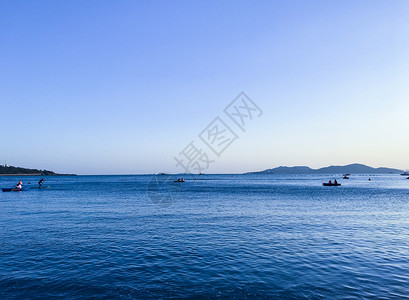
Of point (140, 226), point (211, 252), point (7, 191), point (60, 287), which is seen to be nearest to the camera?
point (60, 287)

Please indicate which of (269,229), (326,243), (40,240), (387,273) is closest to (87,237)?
(40,240)

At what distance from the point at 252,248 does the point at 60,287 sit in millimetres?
13928

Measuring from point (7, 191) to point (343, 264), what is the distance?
360ft

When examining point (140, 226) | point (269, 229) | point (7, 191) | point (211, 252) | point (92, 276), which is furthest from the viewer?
point (7, 191)

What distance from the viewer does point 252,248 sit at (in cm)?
2334

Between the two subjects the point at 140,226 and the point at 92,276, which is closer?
the point at 92,276

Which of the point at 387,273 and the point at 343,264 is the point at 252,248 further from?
the point at 387,273

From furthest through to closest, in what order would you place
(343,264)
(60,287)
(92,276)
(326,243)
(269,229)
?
(269,229) → (326,243) → (343,264) → (92,276) → (60,287)

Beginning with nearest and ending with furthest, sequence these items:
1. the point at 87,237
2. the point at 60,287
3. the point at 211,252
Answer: the point at 60,287
the point at 211,252
the point at 87,237

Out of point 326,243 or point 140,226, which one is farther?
point 140,226

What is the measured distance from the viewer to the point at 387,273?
1775 centimetres

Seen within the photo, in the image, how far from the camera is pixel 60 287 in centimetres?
1560

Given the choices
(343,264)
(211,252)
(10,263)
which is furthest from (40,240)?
(343,264)

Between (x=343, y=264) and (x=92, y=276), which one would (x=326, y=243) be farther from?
(x=92, y=276)
